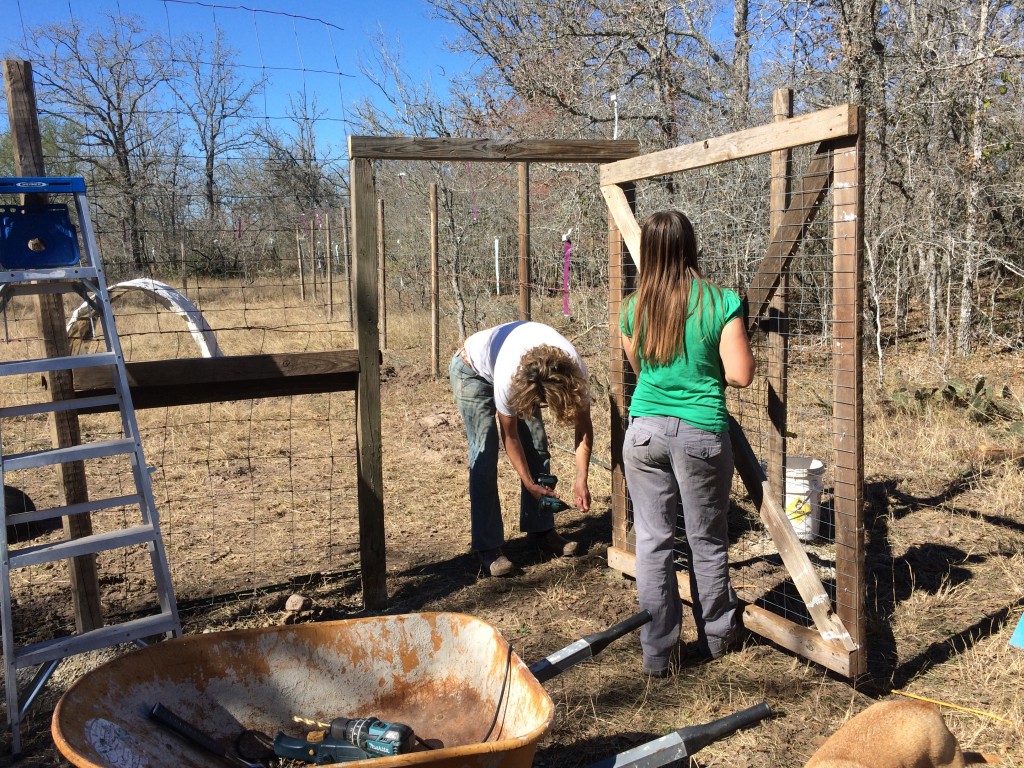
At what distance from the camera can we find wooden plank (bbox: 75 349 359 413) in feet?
12.1

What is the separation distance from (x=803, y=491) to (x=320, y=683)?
9.78 ft

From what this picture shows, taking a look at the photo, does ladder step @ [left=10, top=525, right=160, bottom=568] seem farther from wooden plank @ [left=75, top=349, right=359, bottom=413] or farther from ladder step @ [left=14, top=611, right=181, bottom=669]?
wooden plank @ [left=75, top=349, right=359, bottom=413]

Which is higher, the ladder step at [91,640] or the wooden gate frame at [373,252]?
the wooden gate frame at [373,252]

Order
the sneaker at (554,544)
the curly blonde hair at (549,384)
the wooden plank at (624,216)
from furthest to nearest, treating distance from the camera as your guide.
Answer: the sneaker at (554,544) < the wooden plank at (624,216) < the curly blonde hair at (549,384)

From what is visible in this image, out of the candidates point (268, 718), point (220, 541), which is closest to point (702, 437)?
point (268, 718)

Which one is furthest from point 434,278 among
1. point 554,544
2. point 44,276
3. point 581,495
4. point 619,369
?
point 44,276

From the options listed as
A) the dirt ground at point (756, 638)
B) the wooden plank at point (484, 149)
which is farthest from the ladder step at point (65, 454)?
the wooden plank at point (484, 149)

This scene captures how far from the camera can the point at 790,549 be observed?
3.43 meters

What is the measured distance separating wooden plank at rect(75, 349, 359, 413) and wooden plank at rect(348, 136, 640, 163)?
1029 millimetres

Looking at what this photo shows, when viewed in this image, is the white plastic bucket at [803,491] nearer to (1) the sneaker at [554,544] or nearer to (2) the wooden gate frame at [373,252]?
(1) the sneaker at [554,544]

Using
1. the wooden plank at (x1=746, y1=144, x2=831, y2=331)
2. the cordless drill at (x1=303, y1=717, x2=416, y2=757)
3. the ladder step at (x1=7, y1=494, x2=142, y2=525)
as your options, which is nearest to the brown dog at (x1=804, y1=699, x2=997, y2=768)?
the cordless drill at (x1=303, y1=717, x2=416, y2=757)

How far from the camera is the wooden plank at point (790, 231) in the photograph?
3166 mm

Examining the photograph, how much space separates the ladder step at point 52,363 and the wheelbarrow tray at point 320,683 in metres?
1.32

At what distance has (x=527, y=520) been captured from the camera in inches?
189
